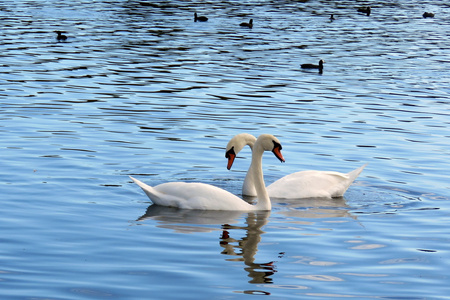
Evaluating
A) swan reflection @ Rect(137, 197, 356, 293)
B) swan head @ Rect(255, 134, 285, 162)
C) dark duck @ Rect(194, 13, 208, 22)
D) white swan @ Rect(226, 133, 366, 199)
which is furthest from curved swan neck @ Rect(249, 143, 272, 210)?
dark duck @ Rect(194, 13, 208, 22)

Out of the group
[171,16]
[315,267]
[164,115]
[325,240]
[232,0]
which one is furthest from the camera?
[232,0]

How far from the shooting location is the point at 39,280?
8.92 m

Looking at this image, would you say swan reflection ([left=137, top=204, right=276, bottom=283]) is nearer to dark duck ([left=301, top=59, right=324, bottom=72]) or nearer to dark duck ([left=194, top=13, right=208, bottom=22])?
dark duck ([left=301, top=59, right=324, bottom=72])

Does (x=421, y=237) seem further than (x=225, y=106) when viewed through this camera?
No

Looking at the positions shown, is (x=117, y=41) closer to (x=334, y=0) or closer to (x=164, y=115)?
(x=164, y=115)

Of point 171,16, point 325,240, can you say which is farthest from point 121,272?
point 171,16

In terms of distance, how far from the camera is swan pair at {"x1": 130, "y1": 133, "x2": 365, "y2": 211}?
12508 millimetres

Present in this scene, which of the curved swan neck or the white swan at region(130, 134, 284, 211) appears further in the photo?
the curved swan neck

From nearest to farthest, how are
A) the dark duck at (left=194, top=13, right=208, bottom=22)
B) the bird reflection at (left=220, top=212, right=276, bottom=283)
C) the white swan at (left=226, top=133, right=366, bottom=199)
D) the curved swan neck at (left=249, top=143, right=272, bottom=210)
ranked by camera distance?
the bird reflection at (left=220, top=212, right=276, bottom=283) → the curved swan neck at (left=249, top=143, right=272, bottom=210) → the white swan at (left=226, top=133, right=366, bottom=199) → the dark duck at (left=194, top=13, right=208, bottom=22)

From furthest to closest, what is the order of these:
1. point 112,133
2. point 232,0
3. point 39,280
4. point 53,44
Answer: point 232,0
point 53,44
point 112,133
point 39,280

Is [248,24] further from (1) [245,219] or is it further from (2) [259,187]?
(1) [245,219]

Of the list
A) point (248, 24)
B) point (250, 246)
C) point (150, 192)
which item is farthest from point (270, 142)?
point (248, 24)

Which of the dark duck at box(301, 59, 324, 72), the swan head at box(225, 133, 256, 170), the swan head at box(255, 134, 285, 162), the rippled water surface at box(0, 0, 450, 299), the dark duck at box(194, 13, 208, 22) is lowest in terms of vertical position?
the dark duck at box(194, 13, 208, 22)

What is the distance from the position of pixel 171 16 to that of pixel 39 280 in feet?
135
